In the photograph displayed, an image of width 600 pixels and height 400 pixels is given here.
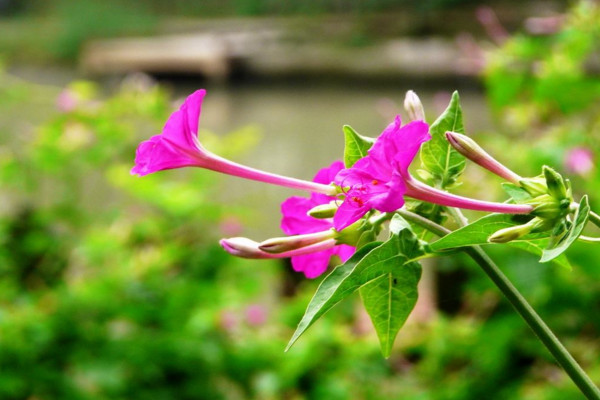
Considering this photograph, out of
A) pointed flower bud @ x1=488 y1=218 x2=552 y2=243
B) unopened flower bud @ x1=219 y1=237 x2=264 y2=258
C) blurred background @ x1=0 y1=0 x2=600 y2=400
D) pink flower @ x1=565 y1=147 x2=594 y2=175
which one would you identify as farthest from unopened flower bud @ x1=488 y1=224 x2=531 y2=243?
pink flower @ x1=565 y1=147 x2=594 y2=175

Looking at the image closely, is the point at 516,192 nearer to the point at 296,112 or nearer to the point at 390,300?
the point at 390,300

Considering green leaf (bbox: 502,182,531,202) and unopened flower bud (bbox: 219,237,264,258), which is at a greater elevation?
green leaf (bbox: 502,182,531,202)

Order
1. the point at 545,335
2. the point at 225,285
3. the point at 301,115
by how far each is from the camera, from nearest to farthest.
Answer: the point at 545,335 < the point at 225,285 < the point at 301,115

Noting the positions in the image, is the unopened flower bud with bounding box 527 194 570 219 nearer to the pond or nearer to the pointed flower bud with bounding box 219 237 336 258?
the pointed flower bud with bounding box 219 237 336 258

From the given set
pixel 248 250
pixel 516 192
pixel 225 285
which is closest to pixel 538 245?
pixel 516 192

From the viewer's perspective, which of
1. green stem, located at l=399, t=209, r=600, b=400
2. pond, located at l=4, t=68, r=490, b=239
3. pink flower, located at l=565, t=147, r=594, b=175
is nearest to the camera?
green stem, located at l=399, t=209, r=600, b=400

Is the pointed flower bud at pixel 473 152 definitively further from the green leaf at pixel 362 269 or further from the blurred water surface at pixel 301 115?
the blurred water surface at pixel 301 115

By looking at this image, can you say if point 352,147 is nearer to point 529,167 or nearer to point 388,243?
point 388,243

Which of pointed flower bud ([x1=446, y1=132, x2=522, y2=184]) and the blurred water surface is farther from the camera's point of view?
the blurred water surface

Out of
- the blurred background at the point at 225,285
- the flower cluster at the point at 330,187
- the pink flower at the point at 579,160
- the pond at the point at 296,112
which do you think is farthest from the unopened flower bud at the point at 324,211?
the pond at the point at 296,112
